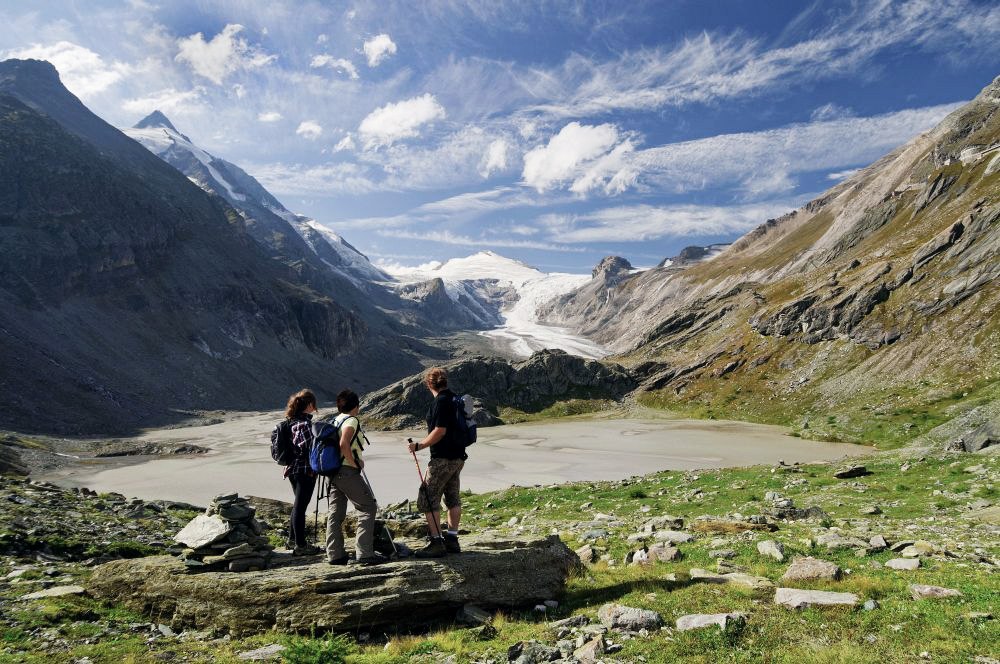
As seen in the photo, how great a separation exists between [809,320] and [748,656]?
111123mm

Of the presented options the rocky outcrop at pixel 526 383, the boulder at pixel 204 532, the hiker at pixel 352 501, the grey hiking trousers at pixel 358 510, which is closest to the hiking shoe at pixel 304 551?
the hiker at pixel 352 501

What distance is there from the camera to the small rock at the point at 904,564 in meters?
12.1

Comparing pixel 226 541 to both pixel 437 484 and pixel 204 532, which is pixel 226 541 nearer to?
pixel 204 532

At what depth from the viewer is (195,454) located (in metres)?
80.4

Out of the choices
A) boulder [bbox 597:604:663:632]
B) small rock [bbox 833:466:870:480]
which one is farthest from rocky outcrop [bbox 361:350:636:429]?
boulder [bbox 597:604:663:632]

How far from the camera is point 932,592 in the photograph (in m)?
9.80

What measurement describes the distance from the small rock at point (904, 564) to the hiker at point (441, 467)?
10.6 metres

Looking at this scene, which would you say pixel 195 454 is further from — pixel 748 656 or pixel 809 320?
pixel 809 320

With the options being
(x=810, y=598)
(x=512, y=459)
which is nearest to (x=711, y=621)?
(x=810, y=598)

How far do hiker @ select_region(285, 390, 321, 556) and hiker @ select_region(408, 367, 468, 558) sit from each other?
3.24 meters

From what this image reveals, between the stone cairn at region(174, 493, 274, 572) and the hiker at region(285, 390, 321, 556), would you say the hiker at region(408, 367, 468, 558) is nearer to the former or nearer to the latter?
the hiker at region(285, 390, 321, 556)

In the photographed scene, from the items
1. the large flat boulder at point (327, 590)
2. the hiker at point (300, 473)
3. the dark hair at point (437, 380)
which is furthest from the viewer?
the hiker at point (300, 473)

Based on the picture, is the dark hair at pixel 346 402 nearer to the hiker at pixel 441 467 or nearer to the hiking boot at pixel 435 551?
A: the hiker at pixel 441 467

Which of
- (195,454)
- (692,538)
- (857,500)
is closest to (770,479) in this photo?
(857,500)
